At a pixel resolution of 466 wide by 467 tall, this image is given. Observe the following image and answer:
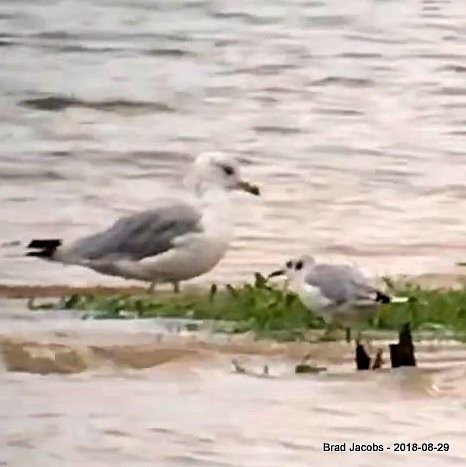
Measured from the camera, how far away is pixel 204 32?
5.27 ft

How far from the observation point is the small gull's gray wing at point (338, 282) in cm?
154

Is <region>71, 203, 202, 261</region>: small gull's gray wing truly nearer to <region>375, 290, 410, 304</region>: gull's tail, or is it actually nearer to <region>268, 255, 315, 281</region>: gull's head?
<region>268, 255, 315, 281</region>: gull's head

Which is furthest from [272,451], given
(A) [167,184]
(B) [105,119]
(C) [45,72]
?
(C) [45,72]

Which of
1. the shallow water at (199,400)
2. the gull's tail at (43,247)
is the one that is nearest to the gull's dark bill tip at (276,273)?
the shallow water at (199,400)

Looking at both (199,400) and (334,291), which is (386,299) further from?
(199,400)

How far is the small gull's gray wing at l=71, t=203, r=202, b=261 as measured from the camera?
5.13ft

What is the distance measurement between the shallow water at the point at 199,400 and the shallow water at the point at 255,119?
112mm

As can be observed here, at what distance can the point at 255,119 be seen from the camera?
62.7 inches

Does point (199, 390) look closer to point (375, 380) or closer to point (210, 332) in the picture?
point (210, 332)

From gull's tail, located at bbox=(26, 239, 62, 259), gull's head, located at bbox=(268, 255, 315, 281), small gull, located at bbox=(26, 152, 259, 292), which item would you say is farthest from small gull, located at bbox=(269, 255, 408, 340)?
gull's tail, located at bbox=(26, 239, 62, 259)

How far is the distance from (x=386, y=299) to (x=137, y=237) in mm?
387

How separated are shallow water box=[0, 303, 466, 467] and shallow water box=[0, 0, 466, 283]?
0.37 ft

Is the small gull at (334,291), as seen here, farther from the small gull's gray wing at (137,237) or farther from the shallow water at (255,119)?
the small gull's gray wing at (137,237)

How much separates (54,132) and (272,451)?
59cm
